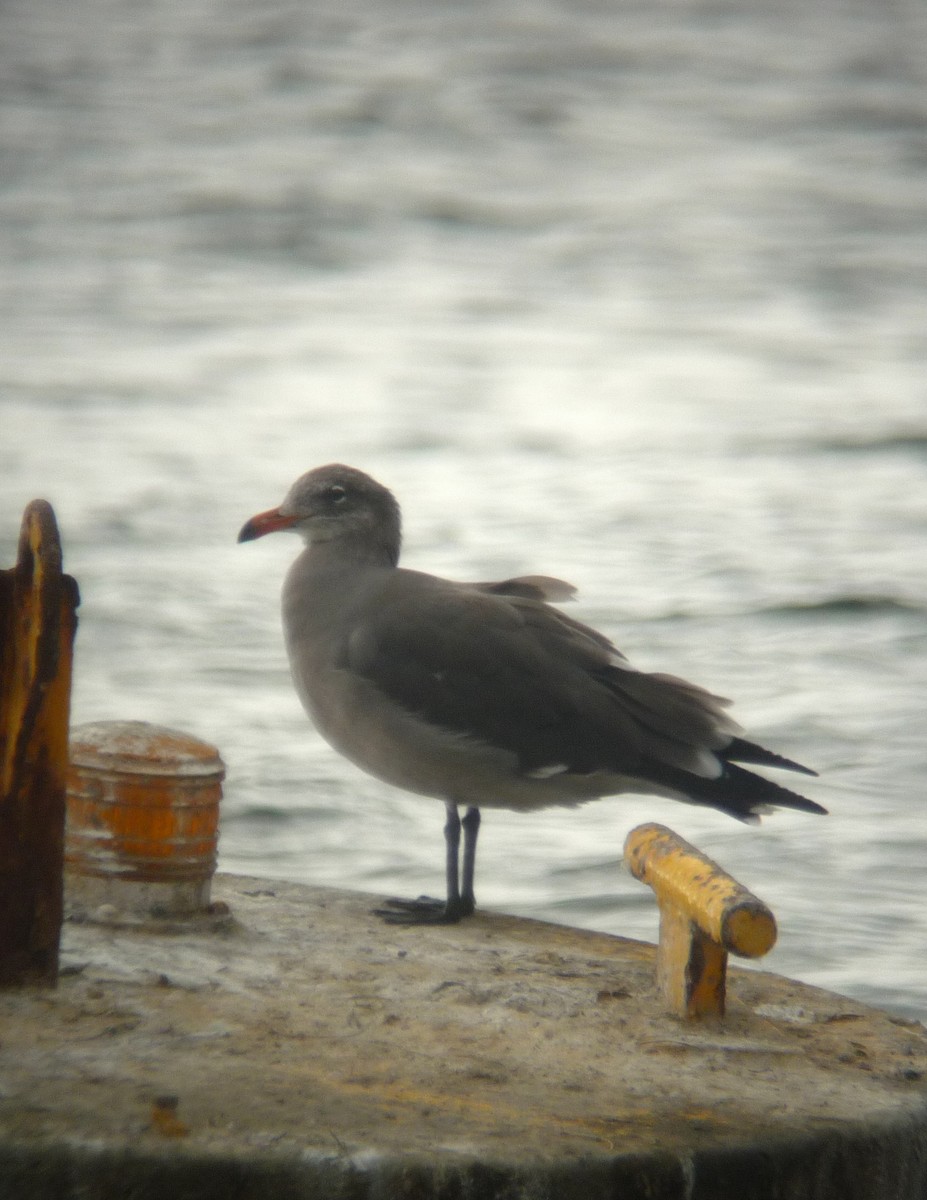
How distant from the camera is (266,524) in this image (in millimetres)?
5957

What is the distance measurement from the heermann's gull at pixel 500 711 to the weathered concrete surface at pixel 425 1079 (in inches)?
35.8

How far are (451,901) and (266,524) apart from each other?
4.48ft

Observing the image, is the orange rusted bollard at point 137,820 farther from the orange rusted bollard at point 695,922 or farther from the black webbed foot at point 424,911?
the orange rusted bollard at point 695,922

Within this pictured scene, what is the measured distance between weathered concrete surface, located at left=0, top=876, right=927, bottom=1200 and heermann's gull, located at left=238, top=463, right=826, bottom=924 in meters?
0.91

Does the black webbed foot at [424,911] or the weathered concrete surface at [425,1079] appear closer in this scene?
the weathered concrete surface at [425,1079]

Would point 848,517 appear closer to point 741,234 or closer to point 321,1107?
point 741,234

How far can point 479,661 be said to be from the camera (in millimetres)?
5430

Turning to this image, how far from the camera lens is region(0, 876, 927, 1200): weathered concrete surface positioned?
10.3ft

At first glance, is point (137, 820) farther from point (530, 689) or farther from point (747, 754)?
point (747, 754)

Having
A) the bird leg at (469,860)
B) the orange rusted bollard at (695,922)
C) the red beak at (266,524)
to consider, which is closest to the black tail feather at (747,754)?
the bird leg at (469,860)

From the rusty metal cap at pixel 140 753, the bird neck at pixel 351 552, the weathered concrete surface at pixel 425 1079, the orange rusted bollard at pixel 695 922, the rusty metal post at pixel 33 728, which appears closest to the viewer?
the weathered concrete surface at pixel 425 1079

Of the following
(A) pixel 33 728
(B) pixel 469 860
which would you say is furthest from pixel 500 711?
(A) pixel 33 728

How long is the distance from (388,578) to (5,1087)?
8.28 feet

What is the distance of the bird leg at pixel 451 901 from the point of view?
4.87 m
